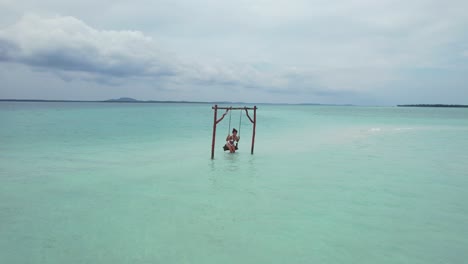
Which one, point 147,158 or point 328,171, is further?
point 147,158

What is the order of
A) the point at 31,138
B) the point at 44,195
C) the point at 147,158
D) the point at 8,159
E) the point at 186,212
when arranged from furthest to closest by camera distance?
the point at 31,138, the point at 147,158, the point at 8,159, the point at 44,195, the point at 186,212

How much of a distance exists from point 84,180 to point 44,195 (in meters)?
2.06

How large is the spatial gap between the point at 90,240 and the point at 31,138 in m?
22.2

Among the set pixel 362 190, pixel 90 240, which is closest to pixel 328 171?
pixel 362 190

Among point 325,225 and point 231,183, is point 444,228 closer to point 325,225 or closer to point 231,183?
point 325,225

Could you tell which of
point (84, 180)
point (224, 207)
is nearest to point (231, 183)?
point (224, 207)

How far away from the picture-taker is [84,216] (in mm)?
8484

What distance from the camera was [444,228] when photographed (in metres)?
8.16

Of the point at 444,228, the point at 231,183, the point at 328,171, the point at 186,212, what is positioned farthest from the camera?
the point at 328,171

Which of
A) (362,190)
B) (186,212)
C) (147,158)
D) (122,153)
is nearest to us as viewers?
(186,212)

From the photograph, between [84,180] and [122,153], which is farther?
[122,153]

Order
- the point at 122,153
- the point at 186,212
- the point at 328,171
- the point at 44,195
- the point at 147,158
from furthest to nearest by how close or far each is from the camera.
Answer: the point at 122,153 < the point at 147,158 < the point at 328,171 < the point at 44,195 < the point at 186,212

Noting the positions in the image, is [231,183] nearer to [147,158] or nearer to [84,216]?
[84,216]

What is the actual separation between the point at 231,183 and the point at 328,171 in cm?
497
